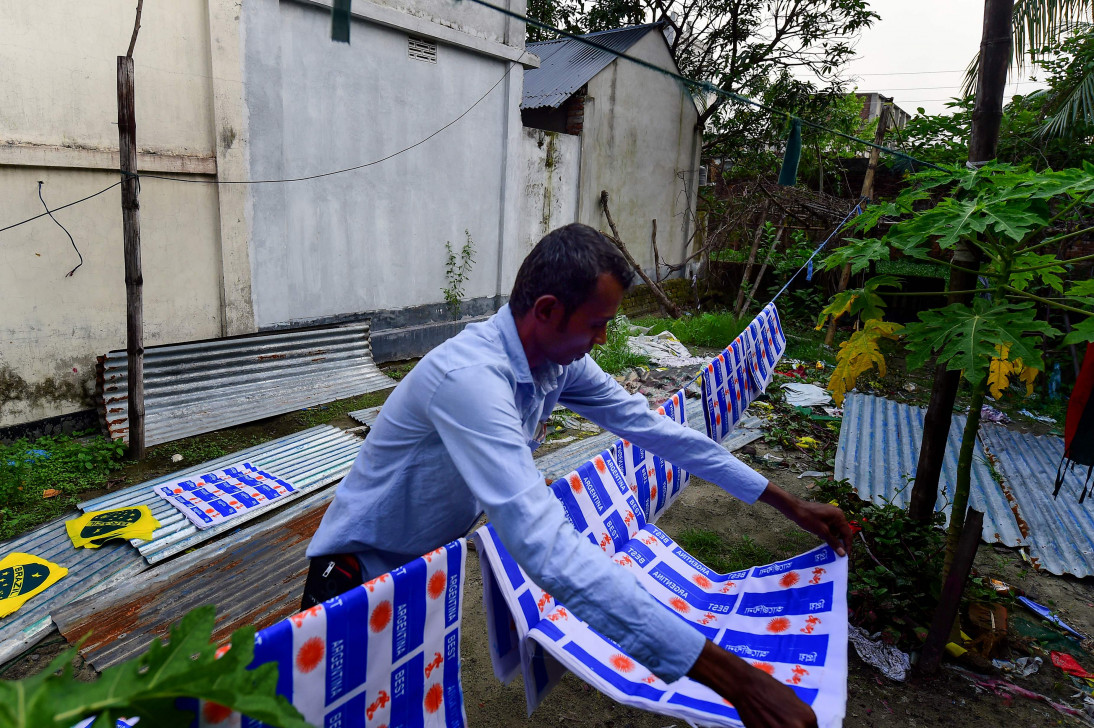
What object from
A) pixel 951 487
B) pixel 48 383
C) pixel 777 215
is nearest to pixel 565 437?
pixel 951 487

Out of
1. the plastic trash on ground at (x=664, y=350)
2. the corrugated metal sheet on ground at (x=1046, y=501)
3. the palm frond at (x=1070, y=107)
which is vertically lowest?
the corrugated metal sheet on ground at (x=1046, y=501)

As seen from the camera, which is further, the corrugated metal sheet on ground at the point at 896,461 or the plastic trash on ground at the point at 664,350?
the plastic trash on ground at the point at 664,350

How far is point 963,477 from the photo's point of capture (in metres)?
2.68

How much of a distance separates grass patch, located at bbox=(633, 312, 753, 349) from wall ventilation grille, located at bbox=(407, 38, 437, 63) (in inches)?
176

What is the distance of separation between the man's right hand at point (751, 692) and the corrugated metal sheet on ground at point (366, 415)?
4581 millimetres

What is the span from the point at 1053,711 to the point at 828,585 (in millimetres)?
1467

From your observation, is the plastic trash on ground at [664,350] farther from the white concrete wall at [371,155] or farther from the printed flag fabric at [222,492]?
the printed flag fabric at [222,492]

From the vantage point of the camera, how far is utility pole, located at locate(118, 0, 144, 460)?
414cm

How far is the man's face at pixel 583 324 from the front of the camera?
1.48 meters

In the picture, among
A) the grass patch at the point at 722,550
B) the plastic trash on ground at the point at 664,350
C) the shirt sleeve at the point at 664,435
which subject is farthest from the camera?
the plastic trash on ground at the point at 664,350

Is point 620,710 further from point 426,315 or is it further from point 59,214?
point 426,315

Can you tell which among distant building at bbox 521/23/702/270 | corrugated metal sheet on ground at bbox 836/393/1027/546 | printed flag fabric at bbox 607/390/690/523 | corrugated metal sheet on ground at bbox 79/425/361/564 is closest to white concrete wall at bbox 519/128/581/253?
distant building at bbox 521/23/702/270

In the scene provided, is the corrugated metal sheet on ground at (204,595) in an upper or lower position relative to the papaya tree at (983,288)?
lower

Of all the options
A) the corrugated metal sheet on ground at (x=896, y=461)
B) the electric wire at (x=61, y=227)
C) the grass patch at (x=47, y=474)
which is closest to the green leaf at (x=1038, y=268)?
the corrugated metal sheet on ground at (x=896, y=461)
